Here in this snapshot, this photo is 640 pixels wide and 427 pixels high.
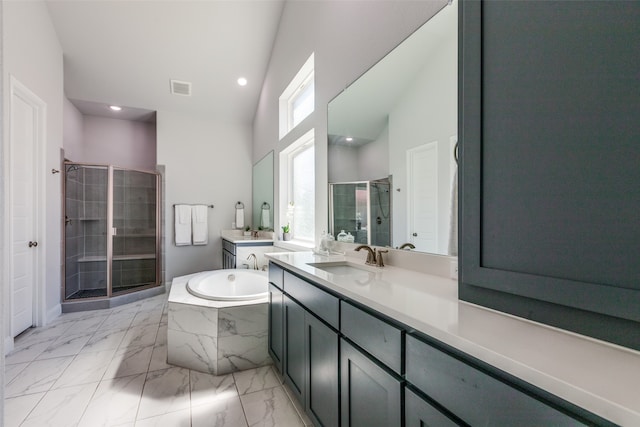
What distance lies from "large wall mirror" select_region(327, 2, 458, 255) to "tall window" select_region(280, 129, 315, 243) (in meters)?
0.96

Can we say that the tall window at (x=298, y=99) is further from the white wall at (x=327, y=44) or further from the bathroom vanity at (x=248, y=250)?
the bathroom vanity at (x=248, y=250)

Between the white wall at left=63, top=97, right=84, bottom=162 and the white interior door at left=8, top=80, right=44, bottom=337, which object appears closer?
the white interior door at left=8, top=80, right=44, bottom=337

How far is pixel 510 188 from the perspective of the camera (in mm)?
841

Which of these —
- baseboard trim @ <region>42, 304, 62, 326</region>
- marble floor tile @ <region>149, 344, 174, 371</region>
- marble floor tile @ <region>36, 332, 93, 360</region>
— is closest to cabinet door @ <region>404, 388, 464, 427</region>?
marble floor tile @ <region>149, 344, 174, 371</region>

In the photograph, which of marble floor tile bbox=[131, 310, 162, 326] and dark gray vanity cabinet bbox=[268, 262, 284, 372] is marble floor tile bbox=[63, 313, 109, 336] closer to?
marble floor tile bbox=[131, 310, 162, 326]

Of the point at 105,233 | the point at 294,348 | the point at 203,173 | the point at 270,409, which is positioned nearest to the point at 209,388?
the point at 270,409

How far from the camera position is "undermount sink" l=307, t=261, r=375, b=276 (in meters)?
1.74

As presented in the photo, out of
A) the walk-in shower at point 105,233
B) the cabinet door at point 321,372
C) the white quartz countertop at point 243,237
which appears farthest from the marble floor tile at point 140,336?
the cabinet door at point 321,372

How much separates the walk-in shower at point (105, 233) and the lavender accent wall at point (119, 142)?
2.86 feet

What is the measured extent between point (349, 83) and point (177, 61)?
2966mm

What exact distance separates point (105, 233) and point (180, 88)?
7.59 ft

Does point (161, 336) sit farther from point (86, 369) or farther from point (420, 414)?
point (420, 414)

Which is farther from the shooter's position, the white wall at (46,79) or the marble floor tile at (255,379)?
the white wall at (46,79)

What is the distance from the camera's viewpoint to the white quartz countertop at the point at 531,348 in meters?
0.46
